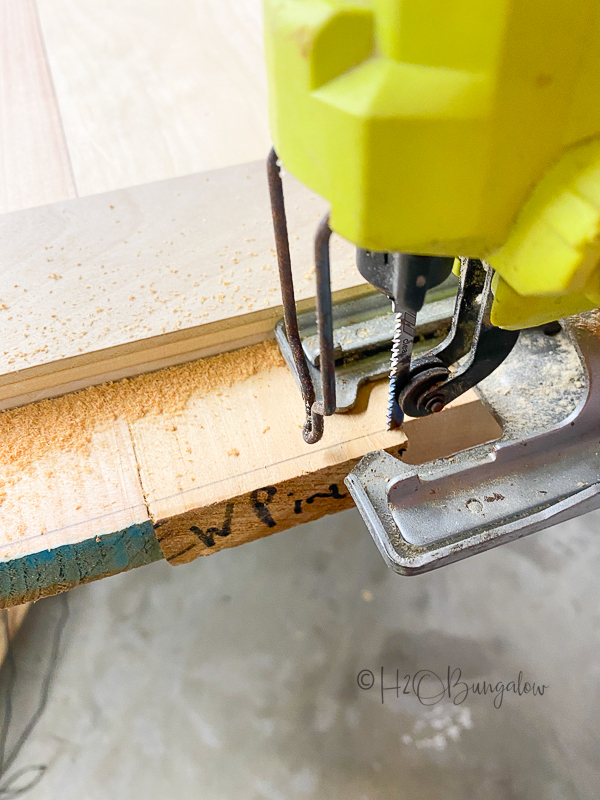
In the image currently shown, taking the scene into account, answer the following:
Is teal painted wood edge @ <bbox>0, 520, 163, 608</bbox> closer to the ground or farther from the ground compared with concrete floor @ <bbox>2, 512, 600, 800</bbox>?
farther from the ground

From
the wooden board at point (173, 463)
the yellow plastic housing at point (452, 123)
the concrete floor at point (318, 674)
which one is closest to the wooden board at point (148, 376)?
the wooden board at point (173, 463)

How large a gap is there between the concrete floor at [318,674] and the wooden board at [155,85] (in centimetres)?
97

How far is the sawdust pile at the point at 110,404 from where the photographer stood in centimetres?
78

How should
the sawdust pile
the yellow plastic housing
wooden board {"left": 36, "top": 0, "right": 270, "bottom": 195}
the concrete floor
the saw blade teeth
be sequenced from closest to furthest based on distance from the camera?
the yellow plastic housing, the saw blade teeth, the sawdust pile, wooden board {"left": 36, "top": 0, "right": 270, "bottom": 195}, the concrete floor

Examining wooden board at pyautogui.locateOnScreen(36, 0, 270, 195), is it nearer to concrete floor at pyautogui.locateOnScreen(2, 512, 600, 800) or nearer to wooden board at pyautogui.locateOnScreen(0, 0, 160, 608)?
wooden board at pyautogui.locateOnScreen(0, 0, 160, 608)

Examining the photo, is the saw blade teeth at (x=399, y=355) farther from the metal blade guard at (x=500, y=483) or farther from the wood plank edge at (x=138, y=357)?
the wood plank edge at (x=138, y=357)

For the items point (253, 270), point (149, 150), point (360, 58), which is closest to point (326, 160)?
point (360, 58)

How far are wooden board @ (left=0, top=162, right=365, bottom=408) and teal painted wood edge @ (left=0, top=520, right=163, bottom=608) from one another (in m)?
0.25

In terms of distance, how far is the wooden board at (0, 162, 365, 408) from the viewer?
83cm

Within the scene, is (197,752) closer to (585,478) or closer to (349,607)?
(349,607)

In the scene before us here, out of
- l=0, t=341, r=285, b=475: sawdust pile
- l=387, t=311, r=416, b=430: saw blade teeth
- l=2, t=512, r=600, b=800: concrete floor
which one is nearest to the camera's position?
l=387, t=311, r=416, b=430: saw blade teeth

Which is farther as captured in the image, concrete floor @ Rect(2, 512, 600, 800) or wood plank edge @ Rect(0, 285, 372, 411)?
concrete floor @ Rect(2, 512, 600, 800)

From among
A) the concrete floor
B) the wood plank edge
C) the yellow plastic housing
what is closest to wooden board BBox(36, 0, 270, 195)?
the wood plank edge

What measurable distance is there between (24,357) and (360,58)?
0.60 meters
